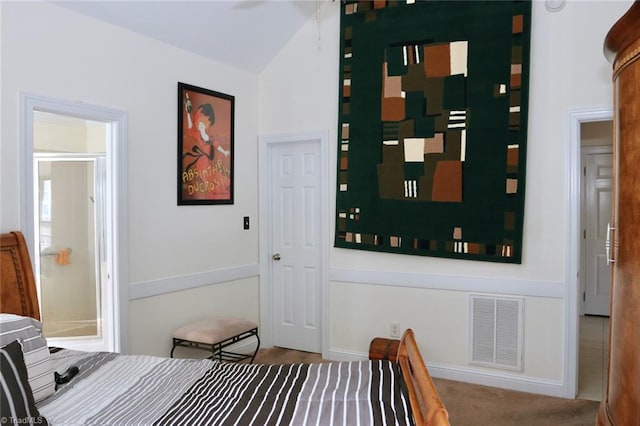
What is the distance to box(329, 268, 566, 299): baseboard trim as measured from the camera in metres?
3.42

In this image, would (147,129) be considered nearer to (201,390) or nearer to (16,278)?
(16,278)

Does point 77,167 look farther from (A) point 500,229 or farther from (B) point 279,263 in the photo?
(A) point 500,229

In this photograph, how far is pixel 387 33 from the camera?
12.7ft

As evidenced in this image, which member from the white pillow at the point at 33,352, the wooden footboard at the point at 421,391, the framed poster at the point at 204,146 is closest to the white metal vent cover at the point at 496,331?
the wooden footboard at the point at 421,391

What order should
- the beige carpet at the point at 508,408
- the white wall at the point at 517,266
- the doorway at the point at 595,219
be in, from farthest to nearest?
1. the doorway at the point at 595,219
2. the white wall at the point at 517,266
3. the beige carpet at the point at 508,408

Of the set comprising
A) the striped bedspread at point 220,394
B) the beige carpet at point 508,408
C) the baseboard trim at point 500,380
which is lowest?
the beige carpet at point 508,408

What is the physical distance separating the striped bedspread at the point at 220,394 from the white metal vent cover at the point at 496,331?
1.65m

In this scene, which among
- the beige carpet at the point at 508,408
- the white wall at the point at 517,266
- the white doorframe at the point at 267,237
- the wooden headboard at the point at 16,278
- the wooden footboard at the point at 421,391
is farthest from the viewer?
the white doorframe at the point at 267,237

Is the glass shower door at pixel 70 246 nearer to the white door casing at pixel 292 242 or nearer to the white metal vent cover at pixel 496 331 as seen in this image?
the white door casing at pixel 292 242

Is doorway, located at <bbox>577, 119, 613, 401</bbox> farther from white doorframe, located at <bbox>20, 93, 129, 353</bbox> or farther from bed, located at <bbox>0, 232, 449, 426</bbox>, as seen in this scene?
white doorframe, located at <bbox>20, 93, 129, 353</bbox>

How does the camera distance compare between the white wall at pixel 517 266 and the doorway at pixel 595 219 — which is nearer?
the white wall at pixel 517 266

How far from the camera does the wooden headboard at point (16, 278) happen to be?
96.5 inches

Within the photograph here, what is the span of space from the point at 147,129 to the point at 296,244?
1.73 metres

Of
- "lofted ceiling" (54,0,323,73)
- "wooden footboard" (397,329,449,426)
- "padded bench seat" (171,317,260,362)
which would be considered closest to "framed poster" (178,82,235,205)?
"lofted ceiling" (54,0,323,73)
